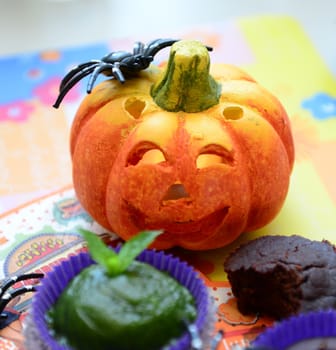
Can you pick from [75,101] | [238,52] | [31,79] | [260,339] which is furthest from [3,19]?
[260,339]

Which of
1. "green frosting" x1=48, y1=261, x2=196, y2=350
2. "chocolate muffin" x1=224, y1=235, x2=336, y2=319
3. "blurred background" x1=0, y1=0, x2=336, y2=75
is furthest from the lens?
"blurred background" x1=0, y1=0, x2=336, y2=75

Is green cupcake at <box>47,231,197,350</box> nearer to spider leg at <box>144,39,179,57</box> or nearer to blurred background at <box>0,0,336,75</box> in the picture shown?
spider leg at <box>144,39,179,57</box>

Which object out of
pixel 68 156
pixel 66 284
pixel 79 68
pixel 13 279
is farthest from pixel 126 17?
pixel 66 284

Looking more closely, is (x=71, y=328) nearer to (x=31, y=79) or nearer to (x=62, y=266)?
(x=62, y=266)

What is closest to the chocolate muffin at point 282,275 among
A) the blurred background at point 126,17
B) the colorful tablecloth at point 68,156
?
the colorful tablecloth at point 68,156

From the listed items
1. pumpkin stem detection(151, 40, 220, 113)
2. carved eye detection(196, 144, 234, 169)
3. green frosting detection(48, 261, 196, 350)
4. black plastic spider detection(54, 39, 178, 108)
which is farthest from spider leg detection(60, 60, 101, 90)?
green frosting detection(48, 261, 196, 350)

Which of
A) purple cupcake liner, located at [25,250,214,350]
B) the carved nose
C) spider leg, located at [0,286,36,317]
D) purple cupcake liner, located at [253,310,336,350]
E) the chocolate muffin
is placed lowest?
spider leg, located at [0,286,36,317]

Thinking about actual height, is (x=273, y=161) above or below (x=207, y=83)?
below
